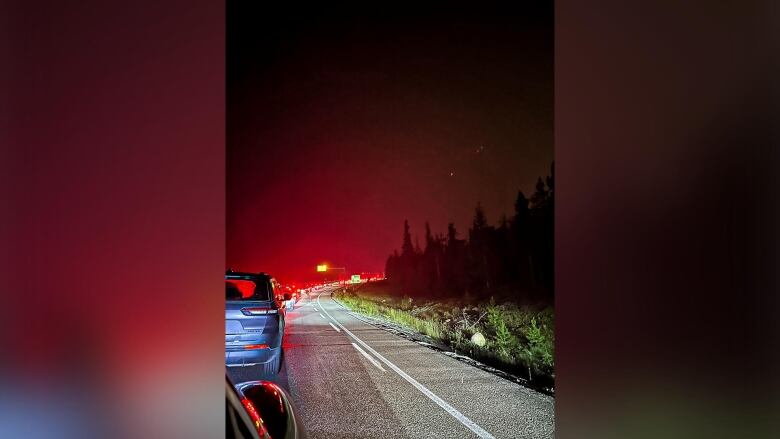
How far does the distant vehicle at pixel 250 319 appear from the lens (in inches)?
191

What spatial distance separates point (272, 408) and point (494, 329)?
11.3 meters

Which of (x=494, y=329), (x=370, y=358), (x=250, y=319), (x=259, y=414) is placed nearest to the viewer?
(x=259, y=414)

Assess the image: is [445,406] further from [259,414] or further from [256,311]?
[256,311]

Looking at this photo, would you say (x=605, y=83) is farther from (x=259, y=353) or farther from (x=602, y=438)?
(x=259, y=353)

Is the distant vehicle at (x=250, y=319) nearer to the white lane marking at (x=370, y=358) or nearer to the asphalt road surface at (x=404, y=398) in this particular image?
the asphalt road surface at (x=404, y=398)

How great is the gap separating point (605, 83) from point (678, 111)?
327 mm

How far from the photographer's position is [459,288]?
2325 cm

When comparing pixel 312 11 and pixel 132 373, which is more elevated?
pixel 312 11

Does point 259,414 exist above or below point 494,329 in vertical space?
above

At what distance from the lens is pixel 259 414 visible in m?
2.04

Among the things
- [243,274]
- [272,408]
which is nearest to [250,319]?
[243,274]

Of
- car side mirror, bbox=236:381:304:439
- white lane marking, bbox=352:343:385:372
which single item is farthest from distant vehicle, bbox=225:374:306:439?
white lane marking, bbox=352:343:385:372

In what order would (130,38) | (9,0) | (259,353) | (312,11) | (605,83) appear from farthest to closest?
(259,353)
(312,11)
(605,83)
(130,38)
(9,0)

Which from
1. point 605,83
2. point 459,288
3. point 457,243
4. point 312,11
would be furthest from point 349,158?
point 457,243
